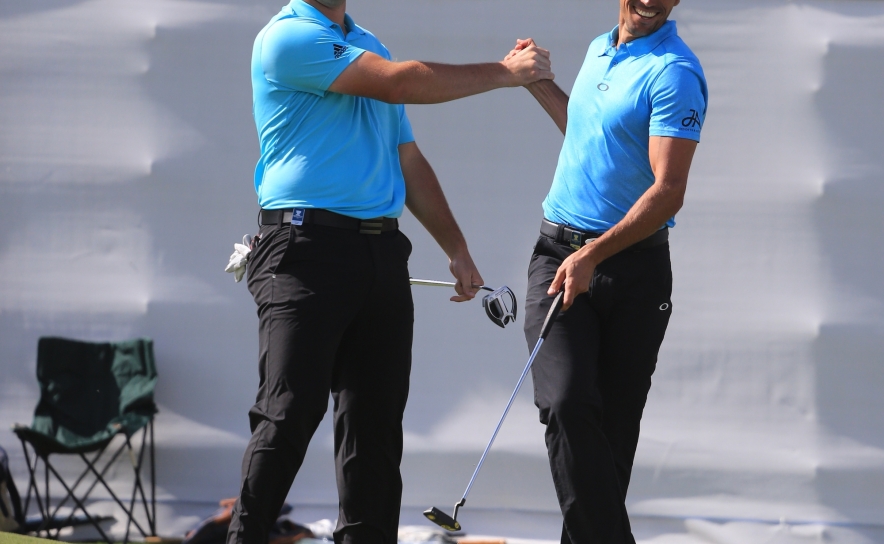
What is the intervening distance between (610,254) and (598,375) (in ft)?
1.15

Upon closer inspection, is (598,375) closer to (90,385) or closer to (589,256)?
(589,256)

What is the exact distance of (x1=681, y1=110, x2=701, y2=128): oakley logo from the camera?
2.46m

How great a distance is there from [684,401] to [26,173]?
288 cm

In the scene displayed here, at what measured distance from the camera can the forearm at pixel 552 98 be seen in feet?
9.60

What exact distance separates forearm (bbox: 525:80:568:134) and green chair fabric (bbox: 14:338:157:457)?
6.74 feet

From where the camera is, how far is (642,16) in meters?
2.63

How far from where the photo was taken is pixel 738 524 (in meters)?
4.07

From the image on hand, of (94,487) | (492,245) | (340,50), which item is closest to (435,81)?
(340,50)

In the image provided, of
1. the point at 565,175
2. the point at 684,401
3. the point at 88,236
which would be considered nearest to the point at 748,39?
the point at 684,401

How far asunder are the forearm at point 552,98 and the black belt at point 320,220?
0.71 metres

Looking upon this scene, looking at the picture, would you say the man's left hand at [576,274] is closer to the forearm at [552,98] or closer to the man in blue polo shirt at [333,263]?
the man in blue polo shirt at [333,263]

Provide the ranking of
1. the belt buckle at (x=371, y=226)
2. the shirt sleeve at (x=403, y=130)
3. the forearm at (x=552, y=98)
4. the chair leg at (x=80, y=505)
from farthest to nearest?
the chair leg at (x=80, y=505) → the forearm at (x=552, y=98) → the shirt sleeve at (x=403, y=130) → the belt buckle at (x=371, y=226)

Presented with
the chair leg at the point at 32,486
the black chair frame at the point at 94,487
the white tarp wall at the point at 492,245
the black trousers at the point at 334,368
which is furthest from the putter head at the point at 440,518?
the chair leg at the point at 32,486

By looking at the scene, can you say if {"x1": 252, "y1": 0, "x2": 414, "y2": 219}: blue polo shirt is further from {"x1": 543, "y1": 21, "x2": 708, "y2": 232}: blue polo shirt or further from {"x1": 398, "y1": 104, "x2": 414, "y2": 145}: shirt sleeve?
{"x1": 543, "y1": 21, "x2": 708, "y2": 232}: blue polo shirt
